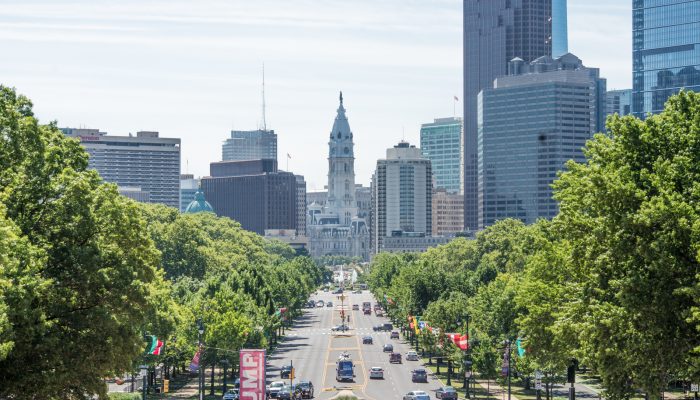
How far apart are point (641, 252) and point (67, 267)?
81.6 feet

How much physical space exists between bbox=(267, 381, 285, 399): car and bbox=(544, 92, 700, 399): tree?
134ft

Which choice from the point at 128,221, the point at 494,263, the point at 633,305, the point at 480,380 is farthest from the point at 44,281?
the point at 494,263

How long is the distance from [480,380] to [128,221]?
227 ft

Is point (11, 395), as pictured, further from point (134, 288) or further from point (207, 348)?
point (207, 348)

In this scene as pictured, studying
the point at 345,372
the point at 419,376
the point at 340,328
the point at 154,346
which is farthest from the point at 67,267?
the point at 340,328

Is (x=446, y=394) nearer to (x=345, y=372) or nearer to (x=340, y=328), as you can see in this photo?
(x=345, y=372)

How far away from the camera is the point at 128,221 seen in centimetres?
6266

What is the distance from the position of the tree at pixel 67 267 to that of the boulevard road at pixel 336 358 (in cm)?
4404

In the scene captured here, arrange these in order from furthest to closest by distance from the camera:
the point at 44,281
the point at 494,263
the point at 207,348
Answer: the point at 494,263 < the point at 207,348 < the point at 44,281

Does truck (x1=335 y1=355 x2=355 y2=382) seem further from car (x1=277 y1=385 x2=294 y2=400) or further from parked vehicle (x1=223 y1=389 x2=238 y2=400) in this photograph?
parked vehicle (x1=223 y1=389 x2=238 y2=400)

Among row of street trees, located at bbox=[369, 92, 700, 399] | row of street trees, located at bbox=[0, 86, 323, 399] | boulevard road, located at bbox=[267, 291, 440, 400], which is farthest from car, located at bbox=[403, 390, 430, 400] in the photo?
row of street trees, located at bbox=[0, 86, 323, 399]

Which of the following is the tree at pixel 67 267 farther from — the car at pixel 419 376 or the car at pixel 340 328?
the car at pixel 340 328

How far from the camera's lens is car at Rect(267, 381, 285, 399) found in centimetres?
10019

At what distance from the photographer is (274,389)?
10150 centimetres
